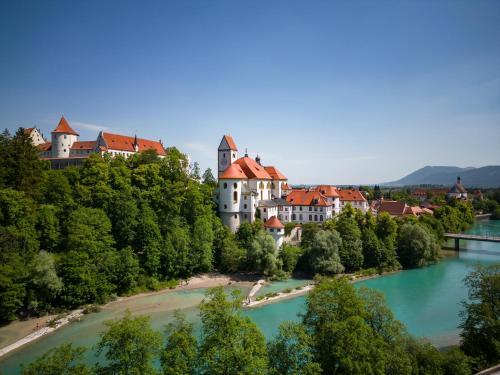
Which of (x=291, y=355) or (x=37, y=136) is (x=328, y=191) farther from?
(x=37, y=136)

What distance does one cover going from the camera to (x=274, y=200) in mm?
46531

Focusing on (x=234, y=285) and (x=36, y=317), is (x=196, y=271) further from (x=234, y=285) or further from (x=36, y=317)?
(x=36, y=317)

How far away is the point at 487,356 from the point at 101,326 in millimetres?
21144

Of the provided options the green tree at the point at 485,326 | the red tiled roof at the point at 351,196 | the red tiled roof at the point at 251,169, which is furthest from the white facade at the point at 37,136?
the green tree at the point at 485,326

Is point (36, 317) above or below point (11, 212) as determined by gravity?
below

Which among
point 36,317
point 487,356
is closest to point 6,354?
point 36,317

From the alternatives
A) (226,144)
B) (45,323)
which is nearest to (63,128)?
(226,144)

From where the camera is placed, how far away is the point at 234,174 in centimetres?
4166

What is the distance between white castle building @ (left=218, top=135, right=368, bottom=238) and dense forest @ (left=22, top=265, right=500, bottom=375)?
2299cm

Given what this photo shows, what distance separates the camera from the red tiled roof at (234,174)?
4141 centimetres

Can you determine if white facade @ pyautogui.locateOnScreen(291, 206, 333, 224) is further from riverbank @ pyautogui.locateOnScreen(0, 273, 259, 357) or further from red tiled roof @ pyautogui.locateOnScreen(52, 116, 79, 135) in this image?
red tiled roof @ pyautogui.locateOnScreen(52, 116, 79, 135)

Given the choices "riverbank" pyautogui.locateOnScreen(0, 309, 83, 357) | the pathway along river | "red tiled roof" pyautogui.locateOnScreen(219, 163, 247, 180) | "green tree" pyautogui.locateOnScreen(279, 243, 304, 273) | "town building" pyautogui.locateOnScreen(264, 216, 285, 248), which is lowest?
the pathway along river


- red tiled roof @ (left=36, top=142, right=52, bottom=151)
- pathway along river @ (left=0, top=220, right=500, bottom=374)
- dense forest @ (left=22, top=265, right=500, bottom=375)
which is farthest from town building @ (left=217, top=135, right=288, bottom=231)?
dense forest @ (left=22, top=265, right=500, bottom=375)

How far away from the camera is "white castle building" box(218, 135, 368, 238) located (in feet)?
137
